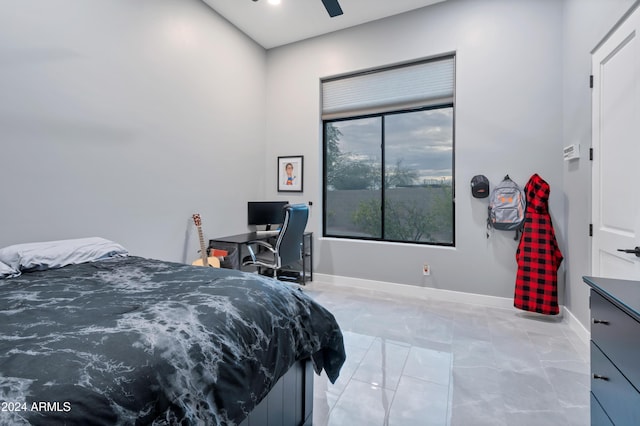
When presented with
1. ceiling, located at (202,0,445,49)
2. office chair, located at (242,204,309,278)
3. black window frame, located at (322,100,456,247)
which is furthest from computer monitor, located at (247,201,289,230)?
ceiling, located at (202,0,445,49)

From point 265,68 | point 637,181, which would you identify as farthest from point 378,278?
point 265,68

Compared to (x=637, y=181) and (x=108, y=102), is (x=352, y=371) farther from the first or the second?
(x=108, y=102)

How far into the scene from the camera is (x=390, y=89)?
390 cm

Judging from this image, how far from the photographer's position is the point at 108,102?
257cm

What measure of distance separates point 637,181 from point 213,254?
3638 millimetres

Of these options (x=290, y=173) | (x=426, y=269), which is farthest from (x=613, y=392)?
(x=290, y=173)

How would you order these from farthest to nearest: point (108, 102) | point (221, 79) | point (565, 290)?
point (221, 79)
point (565, 290)
point (108, 102)

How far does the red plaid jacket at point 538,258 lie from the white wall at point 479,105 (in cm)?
19

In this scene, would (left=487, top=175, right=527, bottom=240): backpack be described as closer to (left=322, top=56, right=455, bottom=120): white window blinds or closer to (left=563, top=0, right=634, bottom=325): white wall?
(left=563, top=0, right=634, bottom=325): white wall

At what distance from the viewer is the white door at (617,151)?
5.98ft

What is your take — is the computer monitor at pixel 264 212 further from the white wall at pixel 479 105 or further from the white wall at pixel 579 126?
the white wall at pixel 579 126

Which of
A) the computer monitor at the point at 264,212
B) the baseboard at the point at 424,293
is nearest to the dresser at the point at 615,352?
the baseboard at the point at 424,293

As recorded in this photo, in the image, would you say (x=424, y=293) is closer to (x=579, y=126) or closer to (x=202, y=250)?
(x=579, y=126)

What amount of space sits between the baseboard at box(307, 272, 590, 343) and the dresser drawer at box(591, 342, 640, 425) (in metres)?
1.66
